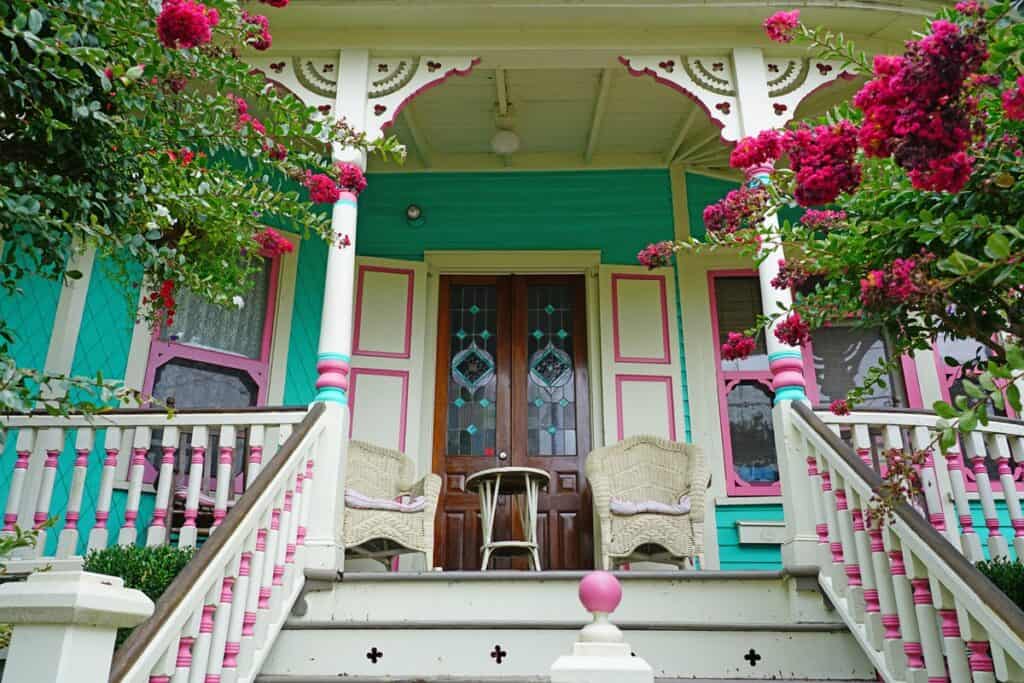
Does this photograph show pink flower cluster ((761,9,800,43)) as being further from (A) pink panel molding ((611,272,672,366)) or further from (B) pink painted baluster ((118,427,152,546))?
(A) pink panel molding ((611,272,672,366))

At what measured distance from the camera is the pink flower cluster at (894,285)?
159 centimetres

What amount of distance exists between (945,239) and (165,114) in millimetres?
1991

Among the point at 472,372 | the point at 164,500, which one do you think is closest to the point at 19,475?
the point at 164,500

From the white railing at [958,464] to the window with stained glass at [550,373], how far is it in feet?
6.67

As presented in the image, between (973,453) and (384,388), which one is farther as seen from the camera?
(384,388)

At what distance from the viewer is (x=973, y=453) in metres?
3.21

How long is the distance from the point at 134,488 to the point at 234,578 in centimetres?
102

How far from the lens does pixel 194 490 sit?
3.12 metres

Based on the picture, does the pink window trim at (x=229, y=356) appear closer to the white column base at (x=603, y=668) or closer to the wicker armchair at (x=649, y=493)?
the wicker armchair at (x=649, y=493)

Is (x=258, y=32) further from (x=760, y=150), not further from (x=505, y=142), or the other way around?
(x=505, y=142)

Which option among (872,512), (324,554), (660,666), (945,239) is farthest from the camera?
(324,554)

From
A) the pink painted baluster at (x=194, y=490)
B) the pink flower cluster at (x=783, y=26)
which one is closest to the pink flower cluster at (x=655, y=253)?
the pink flower cluster at (x=783, y=26)

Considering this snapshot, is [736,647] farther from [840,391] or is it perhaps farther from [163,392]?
[163,392]

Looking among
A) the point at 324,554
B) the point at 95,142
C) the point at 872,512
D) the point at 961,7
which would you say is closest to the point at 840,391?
the point at 872,512
